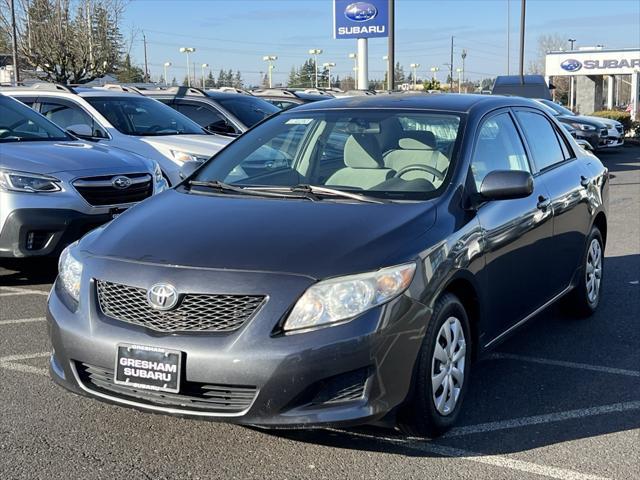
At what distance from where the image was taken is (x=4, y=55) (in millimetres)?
33812

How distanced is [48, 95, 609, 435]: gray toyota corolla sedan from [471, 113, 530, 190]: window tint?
0.01 m

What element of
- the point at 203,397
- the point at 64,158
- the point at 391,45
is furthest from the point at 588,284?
the point at 391,45

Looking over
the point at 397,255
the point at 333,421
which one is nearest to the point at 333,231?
the point at 397,255

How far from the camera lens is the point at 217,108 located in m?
11.9

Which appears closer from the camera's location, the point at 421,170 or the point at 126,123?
the point at 421,170

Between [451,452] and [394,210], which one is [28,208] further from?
[451,452]

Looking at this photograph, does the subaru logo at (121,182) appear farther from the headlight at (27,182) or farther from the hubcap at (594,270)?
the hubcap at (594,270)

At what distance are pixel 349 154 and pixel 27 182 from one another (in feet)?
10.1

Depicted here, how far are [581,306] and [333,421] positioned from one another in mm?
3243

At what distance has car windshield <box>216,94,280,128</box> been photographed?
11.9m

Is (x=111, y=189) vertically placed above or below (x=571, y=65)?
below

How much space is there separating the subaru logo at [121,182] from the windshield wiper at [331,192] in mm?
3046

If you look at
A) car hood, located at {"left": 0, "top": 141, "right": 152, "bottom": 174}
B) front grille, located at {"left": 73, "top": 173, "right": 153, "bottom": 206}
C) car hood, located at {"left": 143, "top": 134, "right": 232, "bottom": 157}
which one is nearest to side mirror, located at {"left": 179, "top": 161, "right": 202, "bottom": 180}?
front grille, located at {"left": 73, "top": 173, "right": 153, "bottom": 206}

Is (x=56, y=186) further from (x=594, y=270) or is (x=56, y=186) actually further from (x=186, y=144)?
(x=594, y=270)
